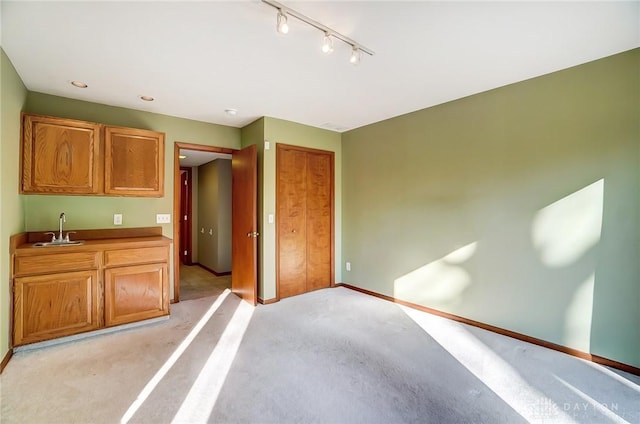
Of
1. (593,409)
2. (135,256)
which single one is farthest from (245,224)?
(593,409)

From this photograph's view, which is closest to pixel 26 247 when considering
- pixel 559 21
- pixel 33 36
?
pixel 33 36

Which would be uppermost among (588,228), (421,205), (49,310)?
(421,205)

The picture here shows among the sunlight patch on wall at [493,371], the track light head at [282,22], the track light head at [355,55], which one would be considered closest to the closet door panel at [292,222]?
the sunlight patch on wall at [493,371]

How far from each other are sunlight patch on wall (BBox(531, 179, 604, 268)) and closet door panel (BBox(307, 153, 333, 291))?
2.65m

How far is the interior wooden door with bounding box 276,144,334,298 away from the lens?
407 cm

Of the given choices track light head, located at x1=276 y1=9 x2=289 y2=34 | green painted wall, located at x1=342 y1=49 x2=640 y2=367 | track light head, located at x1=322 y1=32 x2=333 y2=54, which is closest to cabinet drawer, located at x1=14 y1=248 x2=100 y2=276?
track light head, located at x1=276 y1=9 x2=289 y2=34

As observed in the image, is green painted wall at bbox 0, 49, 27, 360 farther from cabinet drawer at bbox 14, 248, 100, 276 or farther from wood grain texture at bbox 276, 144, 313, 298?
wood grain texture at bbox 276, 144, 313, 298

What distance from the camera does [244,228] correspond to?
3939 millimetres

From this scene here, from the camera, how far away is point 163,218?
12.3 feet

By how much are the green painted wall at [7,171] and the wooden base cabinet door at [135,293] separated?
2.26 ft

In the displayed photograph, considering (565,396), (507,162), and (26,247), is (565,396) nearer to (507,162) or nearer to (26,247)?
(507,162)

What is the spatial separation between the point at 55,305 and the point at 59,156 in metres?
1.42

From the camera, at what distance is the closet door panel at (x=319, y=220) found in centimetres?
436

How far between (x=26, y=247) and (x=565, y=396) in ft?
14.5
